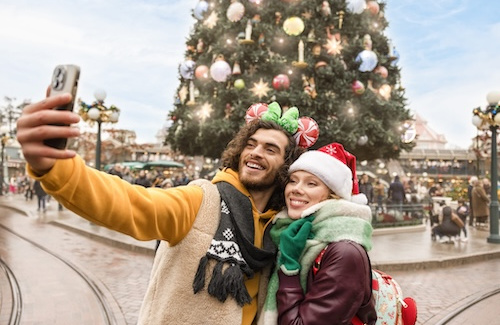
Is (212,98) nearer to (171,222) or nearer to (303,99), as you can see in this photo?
(303,99)

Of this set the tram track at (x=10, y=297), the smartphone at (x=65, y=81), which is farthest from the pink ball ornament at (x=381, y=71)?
the smartphone at (x=65, y=81)

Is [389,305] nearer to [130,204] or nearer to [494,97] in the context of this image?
[130,204]

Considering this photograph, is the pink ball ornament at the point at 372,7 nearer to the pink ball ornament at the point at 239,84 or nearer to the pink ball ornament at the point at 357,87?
the pink ball ornament at the point at 357,87

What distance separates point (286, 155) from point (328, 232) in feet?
2.21

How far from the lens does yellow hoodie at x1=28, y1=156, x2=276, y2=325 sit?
1.33 metres

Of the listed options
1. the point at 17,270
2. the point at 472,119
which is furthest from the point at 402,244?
the point at 17,270

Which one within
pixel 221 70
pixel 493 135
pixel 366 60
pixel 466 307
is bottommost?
pixel 466 307

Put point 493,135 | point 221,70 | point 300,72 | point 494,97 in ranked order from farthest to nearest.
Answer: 1. point 300,72
2. point 221,70
3. point 493,135
4. point 494,97

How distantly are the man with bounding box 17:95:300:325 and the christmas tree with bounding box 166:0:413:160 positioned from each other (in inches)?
415

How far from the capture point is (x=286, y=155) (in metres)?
2.48

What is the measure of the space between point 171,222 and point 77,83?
0.80m

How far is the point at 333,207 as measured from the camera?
2.03 meters

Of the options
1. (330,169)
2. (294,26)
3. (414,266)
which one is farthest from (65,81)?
(294,26)

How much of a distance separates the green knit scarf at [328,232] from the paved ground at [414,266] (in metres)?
3.76
